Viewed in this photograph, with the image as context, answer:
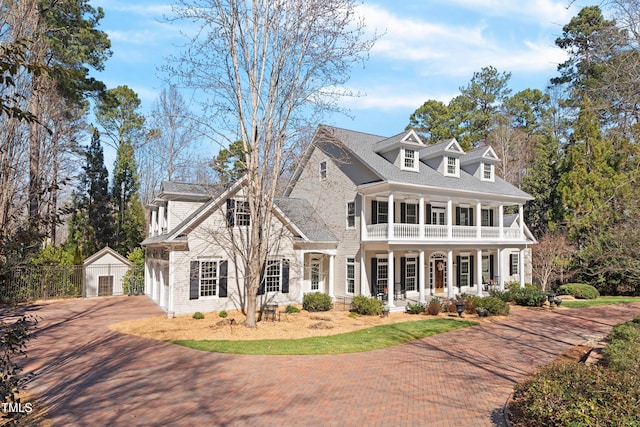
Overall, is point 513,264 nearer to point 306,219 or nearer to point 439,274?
point 439,274

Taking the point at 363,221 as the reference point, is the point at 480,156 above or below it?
above

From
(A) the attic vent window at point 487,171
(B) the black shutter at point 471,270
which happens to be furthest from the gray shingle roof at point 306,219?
(A) the attic vent window at point 487,171

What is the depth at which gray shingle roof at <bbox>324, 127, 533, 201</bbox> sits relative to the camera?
829 inches

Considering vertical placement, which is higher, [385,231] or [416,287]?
[385,231]

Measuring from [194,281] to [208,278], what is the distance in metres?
0.67

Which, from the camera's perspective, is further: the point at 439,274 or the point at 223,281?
the point at 439,274

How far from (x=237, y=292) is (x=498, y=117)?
128 ft

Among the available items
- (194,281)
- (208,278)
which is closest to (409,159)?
(208,278)

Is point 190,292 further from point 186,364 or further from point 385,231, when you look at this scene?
point 385,231

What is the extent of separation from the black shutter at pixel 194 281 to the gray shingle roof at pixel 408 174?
9.50m

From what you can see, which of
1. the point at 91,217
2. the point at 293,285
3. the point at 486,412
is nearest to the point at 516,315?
the point at 293,285

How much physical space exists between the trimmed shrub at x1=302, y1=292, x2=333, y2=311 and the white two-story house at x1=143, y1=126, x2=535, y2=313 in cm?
94

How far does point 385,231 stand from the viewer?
66.0 feet

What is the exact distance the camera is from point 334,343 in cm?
1324
